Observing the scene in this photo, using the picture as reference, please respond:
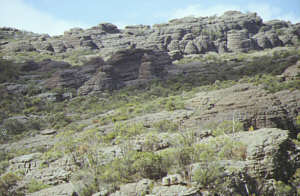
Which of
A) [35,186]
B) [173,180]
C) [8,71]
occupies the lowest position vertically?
[35,186]

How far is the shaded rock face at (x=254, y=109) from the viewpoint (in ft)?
59.2

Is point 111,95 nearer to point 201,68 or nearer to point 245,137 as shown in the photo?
point 201,68

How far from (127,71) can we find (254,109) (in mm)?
42565

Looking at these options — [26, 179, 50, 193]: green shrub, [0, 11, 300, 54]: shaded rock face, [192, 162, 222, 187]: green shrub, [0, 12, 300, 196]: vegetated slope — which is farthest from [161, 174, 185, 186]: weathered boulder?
[0, 11, 300, 54]: shaded rock face

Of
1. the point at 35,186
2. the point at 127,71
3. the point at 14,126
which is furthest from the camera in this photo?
the point at 127,71

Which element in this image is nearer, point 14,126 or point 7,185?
point 7,185

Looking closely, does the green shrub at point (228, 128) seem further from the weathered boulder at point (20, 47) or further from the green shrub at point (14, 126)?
the weathered boulder at point (20, 47)

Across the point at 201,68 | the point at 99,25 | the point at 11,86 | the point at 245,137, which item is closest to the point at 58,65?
the point at 11,86

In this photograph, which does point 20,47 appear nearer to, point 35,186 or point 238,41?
point 238,41

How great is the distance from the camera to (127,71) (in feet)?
192

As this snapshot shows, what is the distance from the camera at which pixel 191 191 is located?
9.88 metres

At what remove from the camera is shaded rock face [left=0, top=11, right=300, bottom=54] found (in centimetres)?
8256

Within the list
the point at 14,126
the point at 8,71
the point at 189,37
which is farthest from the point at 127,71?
the point at 189,37

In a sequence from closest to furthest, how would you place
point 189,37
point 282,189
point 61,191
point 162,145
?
point 282,189
point 61,191
point 162,145
point 189,37
